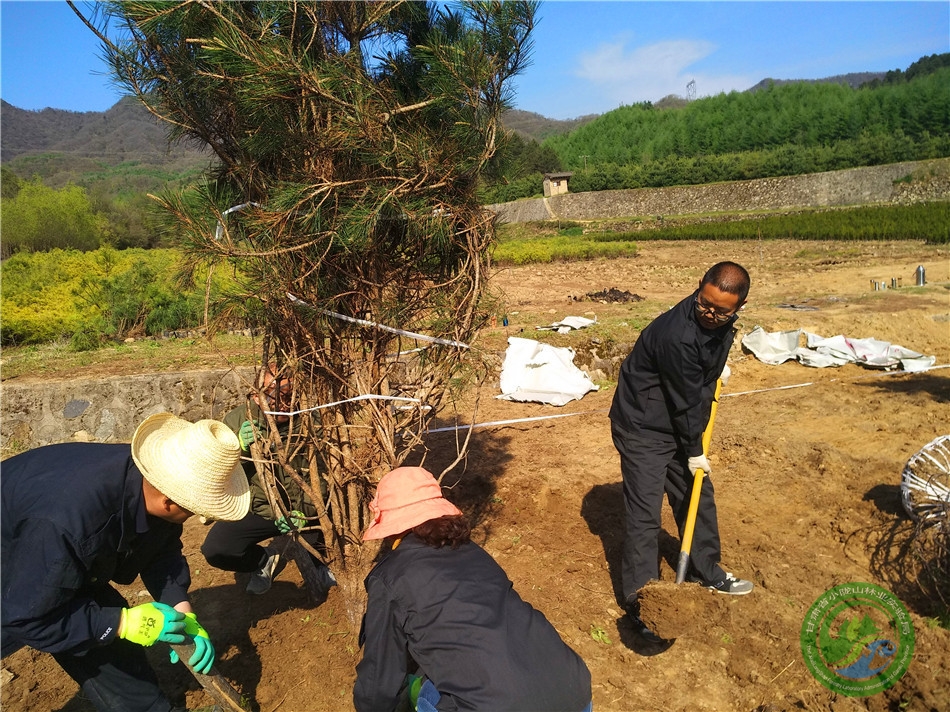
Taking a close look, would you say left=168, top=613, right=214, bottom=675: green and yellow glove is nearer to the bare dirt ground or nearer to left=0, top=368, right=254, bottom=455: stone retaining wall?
the bare dirt ground

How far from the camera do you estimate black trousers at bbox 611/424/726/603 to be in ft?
10.9

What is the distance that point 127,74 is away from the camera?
108 inches

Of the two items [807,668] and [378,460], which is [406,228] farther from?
[807,668]

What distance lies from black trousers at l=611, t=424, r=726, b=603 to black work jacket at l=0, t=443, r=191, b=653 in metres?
2.31

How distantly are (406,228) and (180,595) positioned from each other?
191 centimetres

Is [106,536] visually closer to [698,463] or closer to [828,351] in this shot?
[698,463]

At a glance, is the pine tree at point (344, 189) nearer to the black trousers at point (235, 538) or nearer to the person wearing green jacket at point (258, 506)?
the person wearing green jacket at point (258, 506)

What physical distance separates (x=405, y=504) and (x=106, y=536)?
1058mm

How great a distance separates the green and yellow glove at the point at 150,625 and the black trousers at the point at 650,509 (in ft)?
7.11

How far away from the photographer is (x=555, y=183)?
175 ft

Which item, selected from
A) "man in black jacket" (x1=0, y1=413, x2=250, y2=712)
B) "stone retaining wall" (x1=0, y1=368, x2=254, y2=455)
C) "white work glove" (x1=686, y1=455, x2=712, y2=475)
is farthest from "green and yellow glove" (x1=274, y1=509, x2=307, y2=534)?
"stone retaining wall" (x1=0, y1=368, x2=254, y2=455)

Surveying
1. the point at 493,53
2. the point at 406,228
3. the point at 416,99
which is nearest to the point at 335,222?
the point at 406,228

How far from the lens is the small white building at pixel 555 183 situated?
53094 mm

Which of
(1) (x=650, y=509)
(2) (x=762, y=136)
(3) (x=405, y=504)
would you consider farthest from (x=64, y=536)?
(2) (x=762, y=136)
